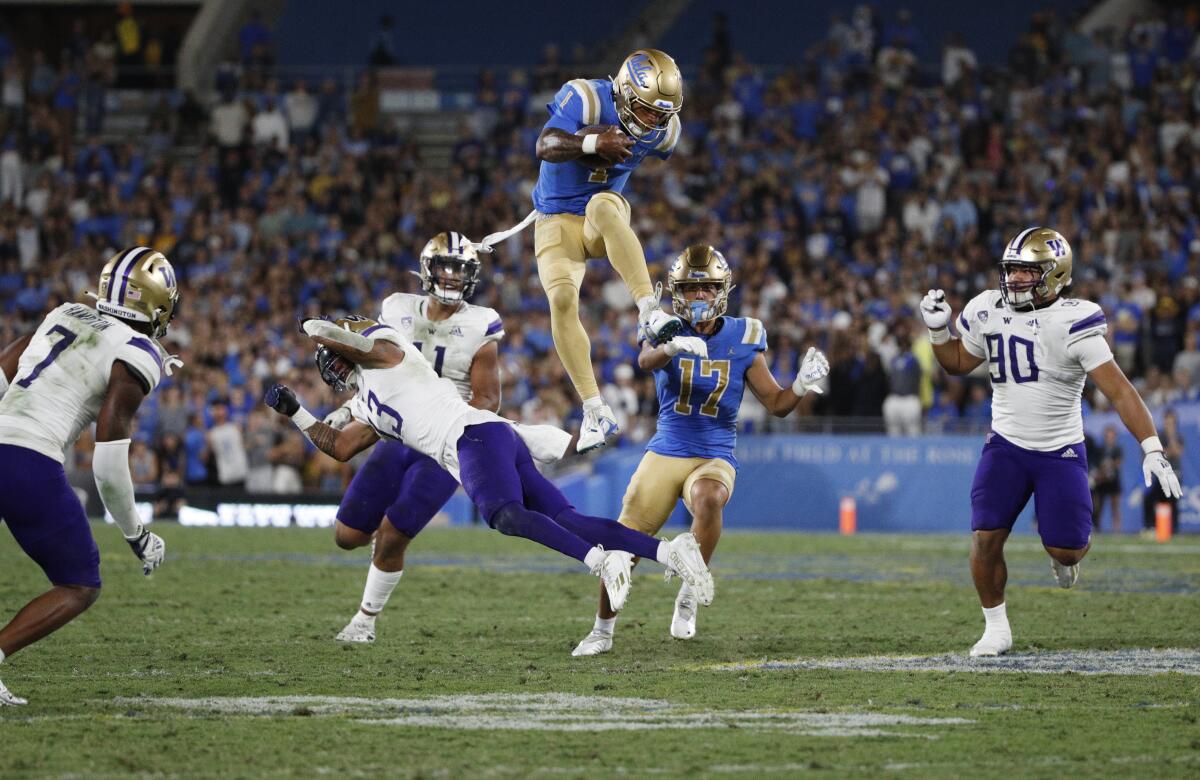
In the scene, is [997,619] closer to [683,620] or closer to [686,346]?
[683,620]

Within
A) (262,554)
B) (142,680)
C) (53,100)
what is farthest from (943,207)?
(142,680)

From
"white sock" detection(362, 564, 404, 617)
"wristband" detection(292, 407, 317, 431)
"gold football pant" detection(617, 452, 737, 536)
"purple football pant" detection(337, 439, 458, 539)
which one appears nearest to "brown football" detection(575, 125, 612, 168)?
"gold football pant" detection(617, 452, 737, 536)

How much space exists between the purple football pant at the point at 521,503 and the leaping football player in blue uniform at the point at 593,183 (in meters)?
0.55

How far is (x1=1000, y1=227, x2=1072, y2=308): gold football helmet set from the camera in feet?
26.7

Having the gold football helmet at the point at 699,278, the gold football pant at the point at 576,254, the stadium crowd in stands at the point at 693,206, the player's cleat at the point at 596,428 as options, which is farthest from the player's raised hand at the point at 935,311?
the stadium crowd in stands at the point at 693,206

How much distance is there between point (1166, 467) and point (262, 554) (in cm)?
884

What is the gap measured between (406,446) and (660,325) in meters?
1.60

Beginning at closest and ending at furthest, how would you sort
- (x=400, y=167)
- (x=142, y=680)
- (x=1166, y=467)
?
(x=142, y=680), (x=1166, y=467), (x=400, y=167)

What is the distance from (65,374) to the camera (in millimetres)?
6383

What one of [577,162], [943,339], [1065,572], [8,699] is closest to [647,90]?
[577,162]

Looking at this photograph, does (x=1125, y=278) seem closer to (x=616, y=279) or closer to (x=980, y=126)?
(x=980, y=126)

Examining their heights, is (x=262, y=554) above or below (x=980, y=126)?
below

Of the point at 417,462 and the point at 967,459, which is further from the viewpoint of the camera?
the point at 967,459

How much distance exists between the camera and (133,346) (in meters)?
6.40
